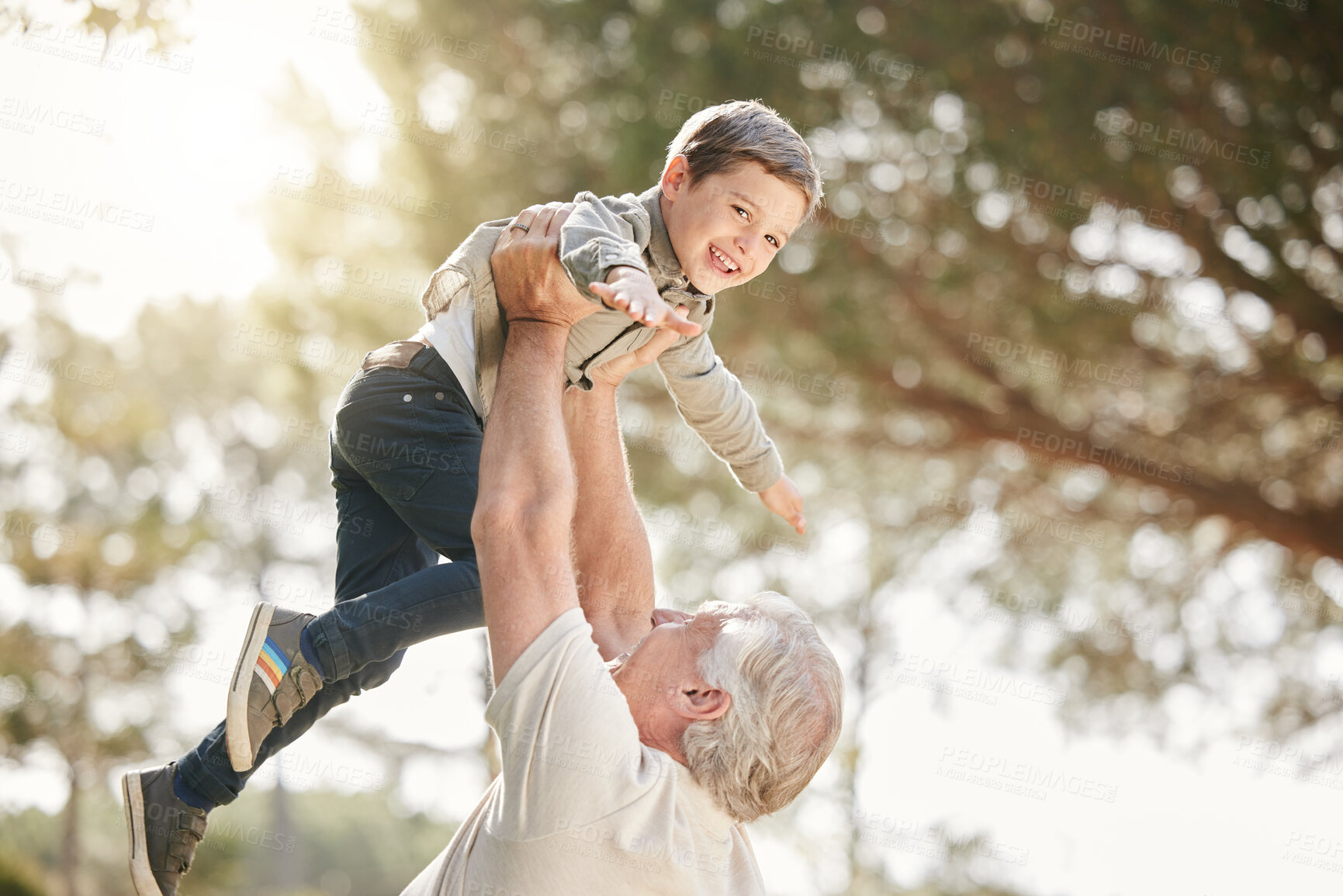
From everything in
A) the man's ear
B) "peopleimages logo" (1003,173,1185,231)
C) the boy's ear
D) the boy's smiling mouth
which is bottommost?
"peopleimages logo" (1003,173,1185,231)

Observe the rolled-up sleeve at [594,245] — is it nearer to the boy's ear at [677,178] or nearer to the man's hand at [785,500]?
the boy's ear at [677,178]

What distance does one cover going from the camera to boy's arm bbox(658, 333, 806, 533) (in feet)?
8.65

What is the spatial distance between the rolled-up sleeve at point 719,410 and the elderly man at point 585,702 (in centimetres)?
40

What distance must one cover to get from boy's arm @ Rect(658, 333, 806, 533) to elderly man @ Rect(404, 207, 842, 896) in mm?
403

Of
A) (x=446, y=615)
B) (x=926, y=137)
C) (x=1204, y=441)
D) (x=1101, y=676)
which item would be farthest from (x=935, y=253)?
(x=446, y=615)

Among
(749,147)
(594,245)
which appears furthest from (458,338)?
(749,147)

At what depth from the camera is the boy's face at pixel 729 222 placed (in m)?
2.31

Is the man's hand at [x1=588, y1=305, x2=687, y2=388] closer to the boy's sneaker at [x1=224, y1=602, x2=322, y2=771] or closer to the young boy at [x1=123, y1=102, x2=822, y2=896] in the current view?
the young boy at [x1=123, y1=102, x2=822, y2=896]

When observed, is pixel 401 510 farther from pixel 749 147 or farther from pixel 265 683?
pixel 749 147

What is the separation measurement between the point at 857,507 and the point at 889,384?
2.37m

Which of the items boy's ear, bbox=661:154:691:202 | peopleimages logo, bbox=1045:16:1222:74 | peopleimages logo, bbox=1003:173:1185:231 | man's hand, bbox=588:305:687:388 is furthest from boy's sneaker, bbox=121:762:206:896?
peopleimages logo, bbox=1045:16:1222:74

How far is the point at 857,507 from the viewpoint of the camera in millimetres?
10484

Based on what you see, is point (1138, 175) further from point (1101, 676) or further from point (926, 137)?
point (1101, 676)

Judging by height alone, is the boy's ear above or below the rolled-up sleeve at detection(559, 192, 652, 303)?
below
